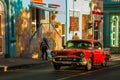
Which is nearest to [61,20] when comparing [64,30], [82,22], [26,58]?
[64,30]

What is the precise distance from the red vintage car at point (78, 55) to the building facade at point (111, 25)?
83.1 ft

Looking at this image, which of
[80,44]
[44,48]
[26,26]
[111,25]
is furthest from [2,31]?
[111,25]

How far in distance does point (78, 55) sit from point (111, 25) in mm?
27898

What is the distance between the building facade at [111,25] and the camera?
4969cm

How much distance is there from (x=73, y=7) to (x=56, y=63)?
18.7 m

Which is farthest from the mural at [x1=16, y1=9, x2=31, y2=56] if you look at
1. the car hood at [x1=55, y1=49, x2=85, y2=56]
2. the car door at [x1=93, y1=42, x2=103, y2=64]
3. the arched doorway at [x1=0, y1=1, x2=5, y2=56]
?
the car hood at [x1=55, y1=49, x2=85, y2=56]

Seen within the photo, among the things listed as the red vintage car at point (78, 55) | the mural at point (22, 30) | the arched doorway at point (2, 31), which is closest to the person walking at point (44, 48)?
the mural at point (22, 30)

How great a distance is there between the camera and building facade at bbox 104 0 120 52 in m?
49.7

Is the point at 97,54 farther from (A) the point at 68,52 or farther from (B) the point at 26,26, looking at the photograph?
(B) the point at 26,26

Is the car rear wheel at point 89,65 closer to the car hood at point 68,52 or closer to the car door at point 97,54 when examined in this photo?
the car door at point 97,54

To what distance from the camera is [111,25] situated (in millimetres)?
49906

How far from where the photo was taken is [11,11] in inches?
1203

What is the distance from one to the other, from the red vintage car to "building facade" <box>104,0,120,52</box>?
A: 25.3 m

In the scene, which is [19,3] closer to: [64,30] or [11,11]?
[11,11]
